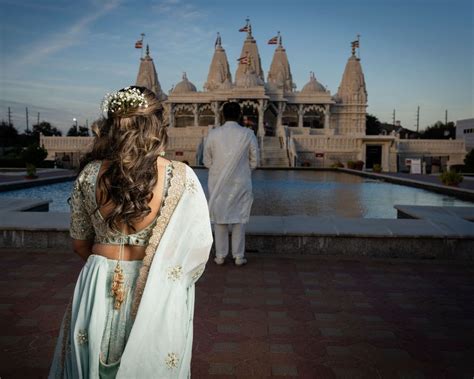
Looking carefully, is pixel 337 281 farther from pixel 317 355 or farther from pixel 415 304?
pixel 317 355

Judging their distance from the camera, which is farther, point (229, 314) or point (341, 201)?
point (341, 201)

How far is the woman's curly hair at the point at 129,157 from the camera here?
1.75m

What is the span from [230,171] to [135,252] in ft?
9.84

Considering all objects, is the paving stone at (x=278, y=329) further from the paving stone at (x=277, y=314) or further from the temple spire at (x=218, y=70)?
the temple spire at (x=218, y=70)

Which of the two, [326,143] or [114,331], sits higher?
[326,143]

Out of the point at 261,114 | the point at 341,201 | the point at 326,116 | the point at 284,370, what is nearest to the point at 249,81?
the point at 261,114

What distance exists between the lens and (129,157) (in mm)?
1751

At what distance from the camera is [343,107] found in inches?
1901

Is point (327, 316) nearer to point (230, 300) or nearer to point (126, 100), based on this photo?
point (230, 300)

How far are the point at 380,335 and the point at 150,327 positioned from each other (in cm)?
200

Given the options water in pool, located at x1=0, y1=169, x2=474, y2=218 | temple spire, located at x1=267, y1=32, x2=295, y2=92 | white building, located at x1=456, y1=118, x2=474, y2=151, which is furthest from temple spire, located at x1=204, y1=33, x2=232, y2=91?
Answer: water in pool, located at x1=0, y1=169, x2=474, y2=218

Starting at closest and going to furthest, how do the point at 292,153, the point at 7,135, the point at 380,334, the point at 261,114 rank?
the point at 380,334 < the point at 292,153 < the point at 261,114 < the point at 7,135

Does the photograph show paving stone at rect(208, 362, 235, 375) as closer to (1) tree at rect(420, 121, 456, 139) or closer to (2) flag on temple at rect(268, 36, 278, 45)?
(2) flag on temple at rect(268, 36, 278, 45)

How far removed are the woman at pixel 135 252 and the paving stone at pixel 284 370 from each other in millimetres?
973
